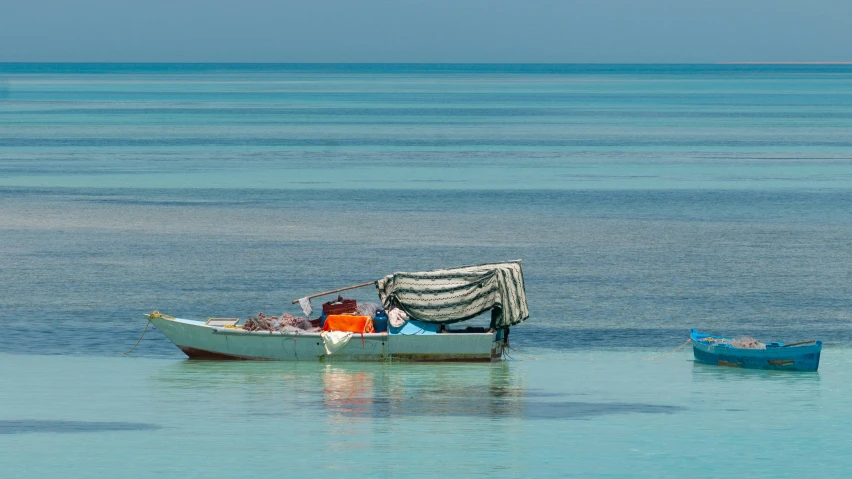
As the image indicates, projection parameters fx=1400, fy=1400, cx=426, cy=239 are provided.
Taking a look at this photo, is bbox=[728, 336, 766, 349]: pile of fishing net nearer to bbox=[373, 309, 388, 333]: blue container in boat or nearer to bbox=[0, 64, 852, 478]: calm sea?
bbox=[0, 64, 852, 478]: calm sea

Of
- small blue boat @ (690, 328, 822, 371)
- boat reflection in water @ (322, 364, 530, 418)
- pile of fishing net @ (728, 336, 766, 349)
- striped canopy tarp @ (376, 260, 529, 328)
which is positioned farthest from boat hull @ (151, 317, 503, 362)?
pile of fishing net @ (728, 336, 766, 349)

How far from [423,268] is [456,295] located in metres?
12.7

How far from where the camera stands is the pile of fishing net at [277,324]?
34.2 meters

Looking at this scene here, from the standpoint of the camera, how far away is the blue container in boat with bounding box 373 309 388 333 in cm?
3450

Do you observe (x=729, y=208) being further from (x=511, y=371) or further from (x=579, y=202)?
(x=511, y=371)

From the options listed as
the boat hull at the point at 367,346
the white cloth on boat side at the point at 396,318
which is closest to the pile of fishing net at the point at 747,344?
the boat hull at the point at 367,346

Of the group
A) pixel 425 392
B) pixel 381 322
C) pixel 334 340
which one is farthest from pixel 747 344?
pixel 334 340

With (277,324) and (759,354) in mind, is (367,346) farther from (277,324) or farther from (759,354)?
(759,354)

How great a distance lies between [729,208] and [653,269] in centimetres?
2092

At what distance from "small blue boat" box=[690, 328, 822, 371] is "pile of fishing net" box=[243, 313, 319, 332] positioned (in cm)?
957

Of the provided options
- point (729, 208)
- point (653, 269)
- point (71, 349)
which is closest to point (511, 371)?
point (71, 349)

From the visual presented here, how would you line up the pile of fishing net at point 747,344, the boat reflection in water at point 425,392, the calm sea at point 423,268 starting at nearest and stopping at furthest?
1. the calm sea at point 423,268
2. the boat reflection in water at point 425,392
3. the pile of fishing net at point 747,344

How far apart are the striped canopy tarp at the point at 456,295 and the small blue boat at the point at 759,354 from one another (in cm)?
450

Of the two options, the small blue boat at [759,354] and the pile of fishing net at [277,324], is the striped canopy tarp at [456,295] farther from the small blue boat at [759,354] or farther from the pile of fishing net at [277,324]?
the small blue boat at [759,354]
